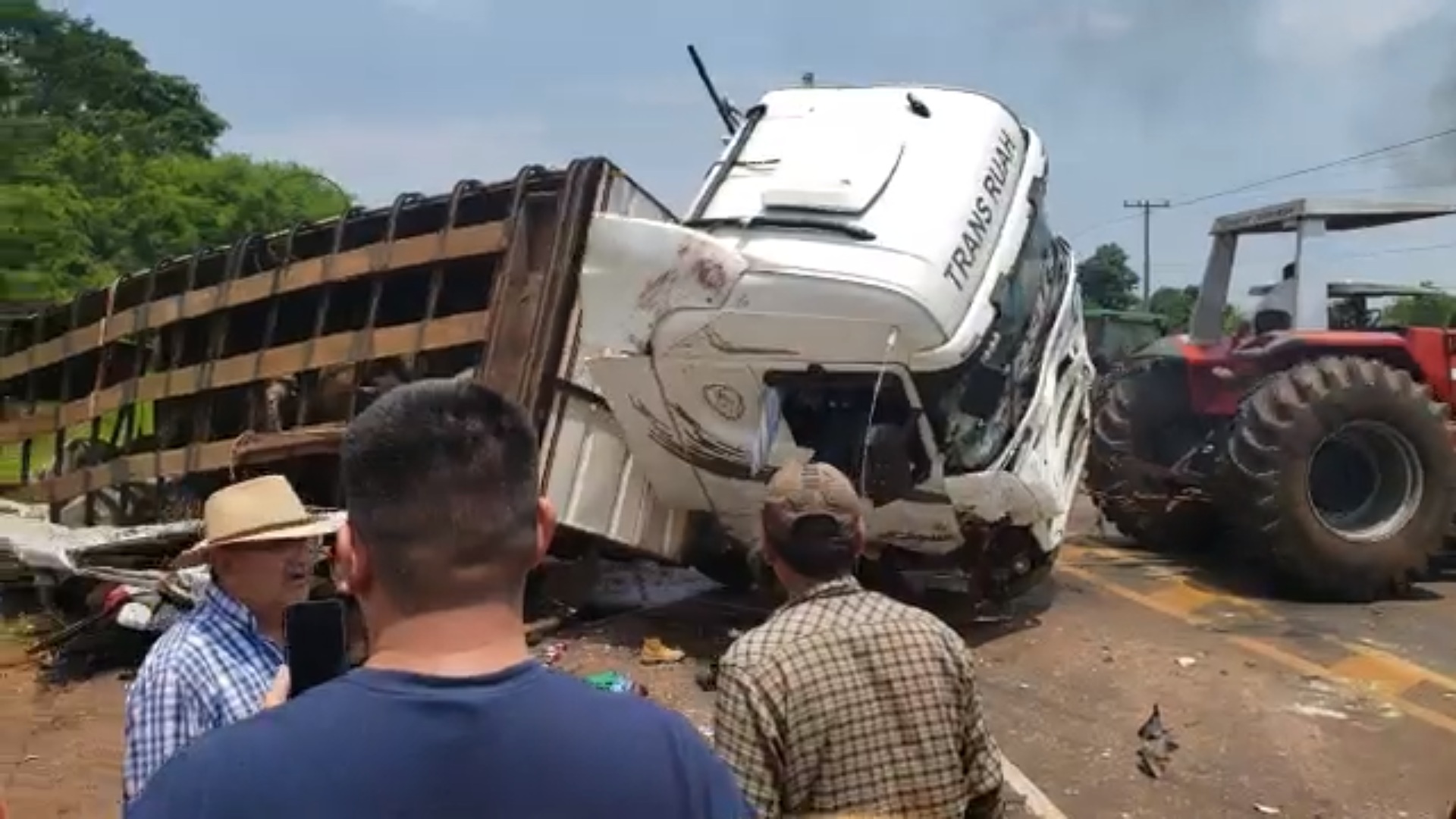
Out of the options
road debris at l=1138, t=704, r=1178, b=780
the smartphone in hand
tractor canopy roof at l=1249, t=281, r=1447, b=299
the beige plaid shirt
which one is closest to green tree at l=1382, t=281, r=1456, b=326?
tractor canopy roof at l=1249, t=281, r=1447, b=299

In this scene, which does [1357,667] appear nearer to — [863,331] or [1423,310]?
[863,331]

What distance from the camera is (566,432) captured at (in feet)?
25.1

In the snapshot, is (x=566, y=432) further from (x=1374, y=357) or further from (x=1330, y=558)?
(x=1374, y=357)

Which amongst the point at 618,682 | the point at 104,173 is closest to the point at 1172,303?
the point at 104,173

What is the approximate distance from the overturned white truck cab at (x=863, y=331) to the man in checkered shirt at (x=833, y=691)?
4.16 metres

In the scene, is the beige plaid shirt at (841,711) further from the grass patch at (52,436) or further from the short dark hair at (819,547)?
the grass patch at (52,436)

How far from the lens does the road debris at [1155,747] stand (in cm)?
588

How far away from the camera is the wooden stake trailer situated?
7609mm

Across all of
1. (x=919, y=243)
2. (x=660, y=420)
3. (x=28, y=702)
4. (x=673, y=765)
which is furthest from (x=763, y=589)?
(x=673, y=765)

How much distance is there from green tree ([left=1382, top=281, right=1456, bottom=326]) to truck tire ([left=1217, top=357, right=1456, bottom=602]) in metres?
2.65

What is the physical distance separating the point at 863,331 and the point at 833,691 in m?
4.29

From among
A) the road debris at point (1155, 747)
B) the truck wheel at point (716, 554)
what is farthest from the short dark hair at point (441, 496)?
the truck wheel at point (716, 554)

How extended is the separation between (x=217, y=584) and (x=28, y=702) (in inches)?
202

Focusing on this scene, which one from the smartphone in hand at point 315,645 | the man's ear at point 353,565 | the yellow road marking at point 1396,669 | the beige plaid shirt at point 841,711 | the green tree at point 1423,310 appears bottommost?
the yellow road marking at point 1396,669
